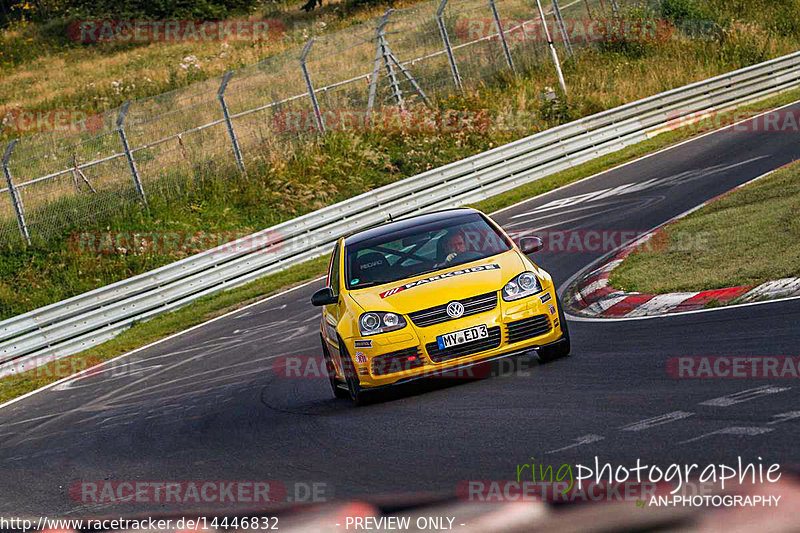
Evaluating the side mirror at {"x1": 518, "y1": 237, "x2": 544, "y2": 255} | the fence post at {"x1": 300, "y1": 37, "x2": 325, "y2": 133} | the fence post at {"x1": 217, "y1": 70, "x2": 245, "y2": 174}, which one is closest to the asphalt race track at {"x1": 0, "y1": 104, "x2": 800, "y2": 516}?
the side mirror at {"x1": 518, "y1": 237, "x2": 544, "y2": 255}

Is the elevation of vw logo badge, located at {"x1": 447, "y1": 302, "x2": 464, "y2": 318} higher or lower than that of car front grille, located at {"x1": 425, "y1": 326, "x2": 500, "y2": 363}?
higher

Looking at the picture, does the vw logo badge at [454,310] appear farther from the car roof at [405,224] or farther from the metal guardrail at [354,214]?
the metal guardrail at [354,214]

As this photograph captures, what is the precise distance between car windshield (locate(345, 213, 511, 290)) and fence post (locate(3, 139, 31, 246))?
1505 centimetres

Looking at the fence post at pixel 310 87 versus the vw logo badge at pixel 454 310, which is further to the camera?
the fence post at pixel 310 87

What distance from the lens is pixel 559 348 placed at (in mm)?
9203

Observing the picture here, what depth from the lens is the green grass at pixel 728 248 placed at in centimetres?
1095

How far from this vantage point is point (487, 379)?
9.10 m

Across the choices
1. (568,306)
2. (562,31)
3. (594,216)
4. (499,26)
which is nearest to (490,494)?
(568,306)

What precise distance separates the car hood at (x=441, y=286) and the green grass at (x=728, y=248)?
2.80 meters

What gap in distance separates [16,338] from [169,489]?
12810 mm

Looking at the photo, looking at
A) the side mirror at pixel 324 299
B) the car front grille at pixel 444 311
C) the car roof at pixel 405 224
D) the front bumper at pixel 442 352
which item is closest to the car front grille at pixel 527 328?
the front bumper at pixel 442 352

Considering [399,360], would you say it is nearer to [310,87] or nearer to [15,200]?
[15,200]

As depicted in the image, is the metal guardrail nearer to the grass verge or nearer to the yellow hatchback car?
the grass verge

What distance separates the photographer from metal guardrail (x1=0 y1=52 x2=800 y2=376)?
19.4 metres
